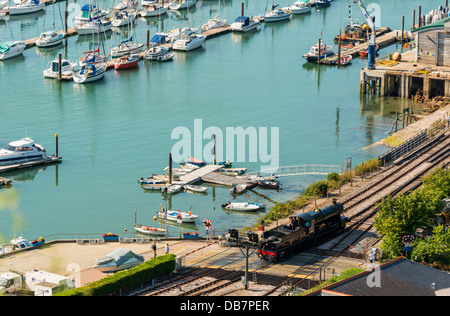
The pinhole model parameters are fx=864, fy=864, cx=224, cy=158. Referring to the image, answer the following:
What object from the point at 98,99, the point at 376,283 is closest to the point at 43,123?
the point at 98,99

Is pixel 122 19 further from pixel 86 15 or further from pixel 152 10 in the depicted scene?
pixel 152 10

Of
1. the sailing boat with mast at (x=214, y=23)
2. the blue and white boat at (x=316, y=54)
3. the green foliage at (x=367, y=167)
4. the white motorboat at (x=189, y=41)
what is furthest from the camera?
the sailing boat with mast at (x=214, y=23)

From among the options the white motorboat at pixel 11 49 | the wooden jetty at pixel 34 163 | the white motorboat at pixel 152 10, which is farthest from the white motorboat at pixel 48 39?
the wooden jetty at pixel 34 163

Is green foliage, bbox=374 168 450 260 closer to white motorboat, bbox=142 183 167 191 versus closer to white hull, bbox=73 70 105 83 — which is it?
white motorboat, bbox=142 183 167 191

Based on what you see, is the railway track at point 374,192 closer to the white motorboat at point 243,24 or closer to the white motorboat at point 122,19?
the white motorboat at point 243,24

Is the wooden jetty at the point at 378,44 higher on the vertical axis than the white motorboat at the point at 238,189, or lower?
higher

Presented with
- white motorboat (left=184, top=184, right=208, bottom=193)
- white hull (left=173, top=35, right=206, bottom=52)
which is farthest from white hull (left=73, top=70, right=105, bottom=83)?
white motorboat (left=184, top=184, right=208, bottom=193)
